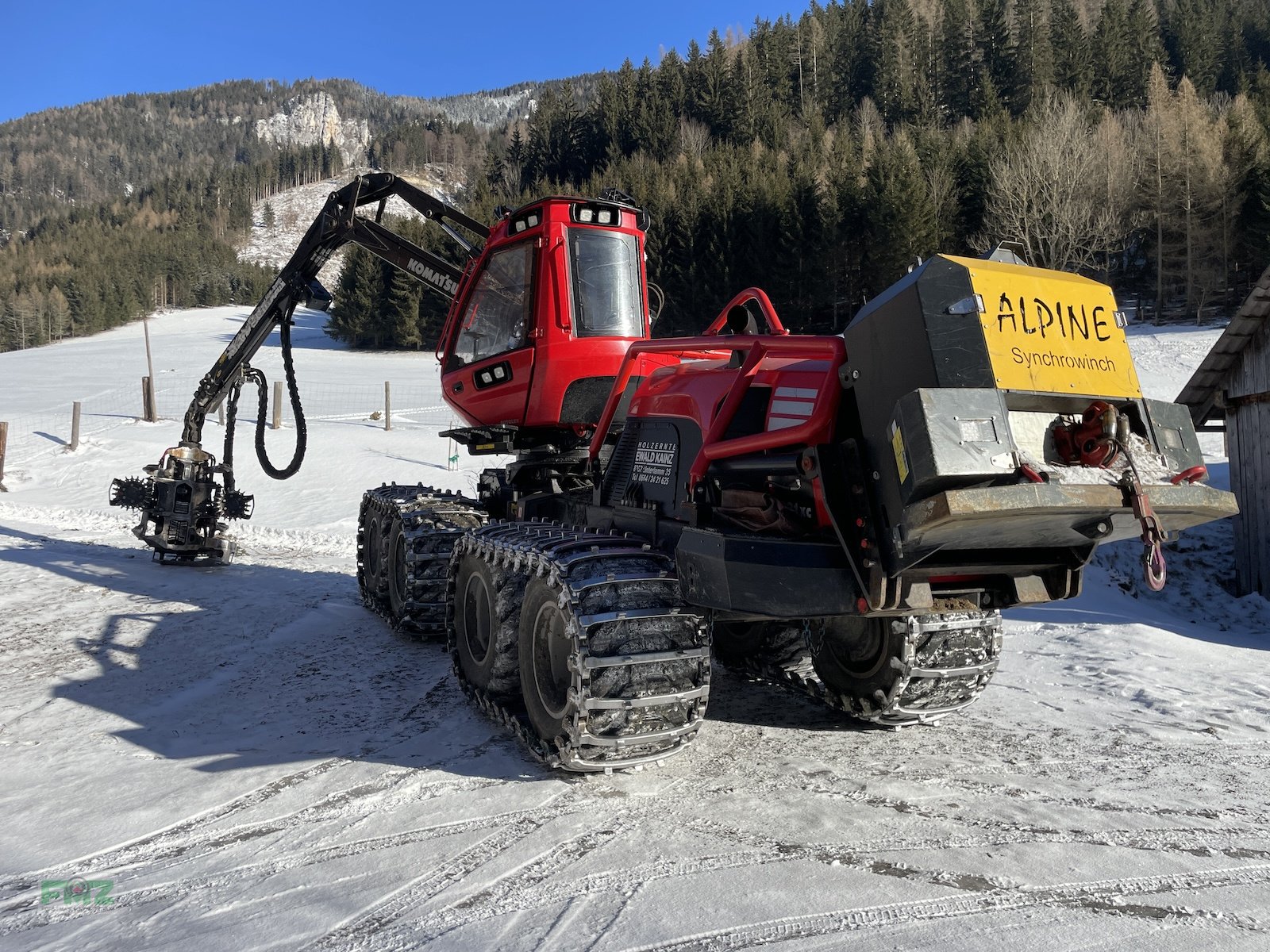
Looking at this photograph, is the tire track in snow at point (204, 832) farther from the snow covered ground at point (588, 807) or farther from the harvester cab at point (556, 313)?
the harvester cab at point (556, 313)

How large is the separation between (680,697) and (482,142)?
15825 centimetres

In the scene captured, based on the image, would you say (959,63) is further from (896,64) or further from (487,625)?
(487,625)

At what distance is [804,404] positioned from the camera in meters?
3.71

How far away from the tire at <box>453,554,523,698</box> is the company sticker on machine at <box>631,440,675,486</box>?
34.6 inches

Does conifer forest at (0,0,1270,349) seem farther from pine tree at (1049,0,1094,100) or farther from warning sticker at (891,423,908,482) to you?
warning sticker at (891,423,908,482)

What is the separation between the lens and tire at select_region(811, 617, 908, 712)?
4504 mm

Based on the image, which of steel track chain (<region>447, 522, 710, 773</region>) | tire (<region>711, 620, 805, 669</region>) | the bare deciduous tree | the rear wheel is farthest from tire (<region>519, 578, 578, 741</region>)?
the bare deciduous tree

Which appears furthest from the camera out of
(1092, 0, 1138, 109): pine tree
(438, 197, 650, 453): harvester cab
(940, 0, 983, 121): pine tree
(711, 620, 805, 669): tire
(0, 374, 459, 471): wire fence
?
(940, 0, 983, 121): pine tree

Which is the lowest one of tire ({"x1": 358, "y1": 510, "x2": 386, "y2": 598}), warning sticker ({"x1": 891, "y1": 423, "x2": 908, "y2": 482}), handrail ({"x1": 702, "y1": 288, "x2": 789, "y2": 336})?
tire ({"x1": 358, "y1": 510, "x2": 386, "y2": 598})

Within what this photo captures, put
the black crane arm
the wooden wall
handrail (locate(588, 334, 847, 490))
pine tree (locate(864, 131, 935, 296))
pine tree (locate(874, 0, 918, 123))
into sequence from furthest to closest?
pine tree (locate(874, 0, 918, 123)) → pine tree (locate(864, 131, 935, 296)) → the wooden wall → the black crane arm → handrail (locate(588, 334, 847, 490))

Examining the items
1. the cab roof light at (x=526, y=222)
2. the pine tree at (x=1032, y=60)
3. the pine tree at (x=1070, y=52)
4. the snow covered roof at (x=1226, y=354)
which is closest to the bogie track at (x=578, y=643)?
the cab roof light at (x=526, y=222)

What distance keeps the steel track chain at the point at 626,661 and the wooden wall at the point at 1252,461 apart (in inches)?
432

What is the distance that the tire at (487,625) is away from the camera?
479 centimetres

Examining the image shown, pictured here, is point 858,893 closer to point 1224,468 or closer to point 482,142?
point 1224,468
